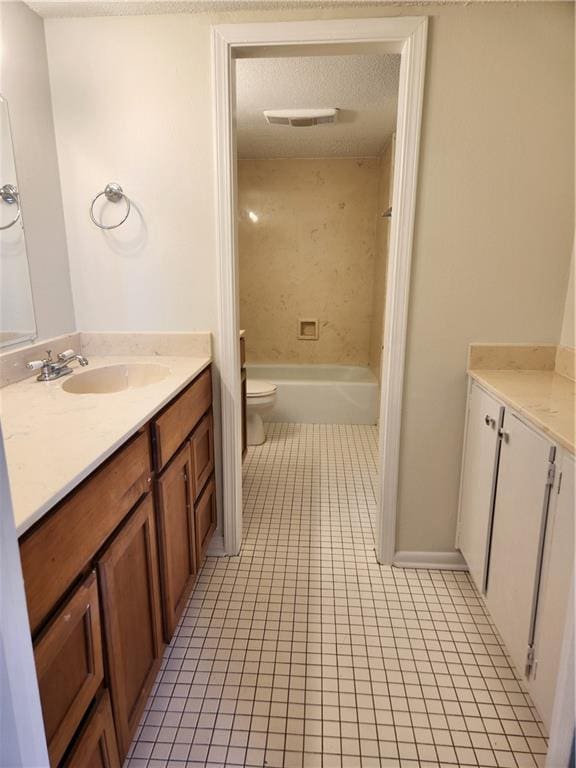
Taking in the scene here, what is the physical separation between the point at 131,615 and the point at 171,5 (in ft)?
6.35

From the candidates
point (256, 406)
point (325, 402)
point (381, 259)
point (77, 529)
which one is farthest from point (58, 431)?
point (381, 259)

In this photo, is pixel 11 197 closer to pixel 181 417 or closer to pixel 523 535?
pixel 181 417

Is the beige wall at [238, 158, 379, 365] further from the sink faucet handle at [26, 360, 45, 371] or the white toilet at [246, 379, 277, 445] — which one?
Result: the sink faucet handle at [26, 360, 45, 371]

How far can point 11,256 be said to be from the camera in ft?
4.91

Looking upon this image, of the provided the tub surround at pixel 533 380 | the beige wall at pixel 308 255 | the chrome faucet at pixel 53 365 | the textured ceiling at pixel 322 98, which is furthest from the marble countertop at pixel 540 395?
the beige wall at pixel 308 255

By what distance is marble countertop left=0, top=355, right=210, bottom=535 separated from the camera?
2.50 feet

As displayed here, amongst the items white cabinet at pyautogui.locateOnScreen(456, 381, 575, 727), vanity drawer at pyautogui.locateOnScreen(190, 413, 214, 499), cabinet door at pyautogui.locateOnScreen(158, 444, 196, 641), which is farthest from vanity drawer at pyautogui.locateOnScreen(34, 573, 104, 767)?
white cabinet at pyautogui.locateOnScreen(456, 381, 575, 727)

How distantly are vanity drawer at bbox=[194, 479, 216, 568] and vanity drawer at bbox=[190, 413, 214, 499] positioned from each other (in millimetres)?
50

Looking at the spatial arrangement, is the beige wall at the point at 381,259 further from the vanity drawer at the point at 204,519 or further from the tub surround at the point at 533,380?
the vanity drawer at the point at 204,519

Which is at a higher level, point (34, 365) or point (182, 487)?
point (34, 365)

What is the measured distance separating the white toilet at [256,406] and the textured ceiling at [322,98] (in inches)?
71.2

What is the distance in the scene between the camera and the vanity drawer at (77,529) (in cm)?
71

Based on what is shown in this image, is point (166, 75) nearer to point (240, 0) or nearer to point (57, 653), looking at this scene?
point (240, 0)

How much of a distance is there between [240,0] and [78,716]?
2.08 metres
